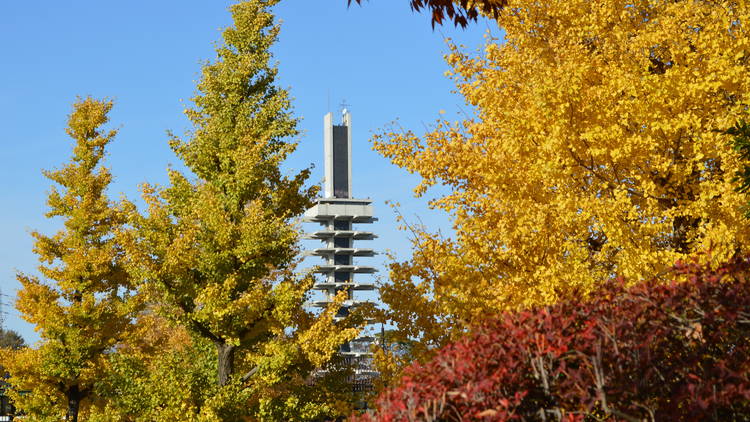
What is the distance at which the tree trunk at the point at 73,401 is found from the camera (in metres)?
24.7

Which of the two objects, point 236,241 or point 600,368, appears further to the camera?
point 236,241

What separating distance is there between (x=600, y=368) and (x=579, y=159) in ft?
21.8

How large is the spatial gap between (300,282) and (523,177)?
19.3 ft

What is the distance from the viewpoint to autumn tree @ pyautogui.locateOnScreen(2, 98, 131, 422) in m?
24.5

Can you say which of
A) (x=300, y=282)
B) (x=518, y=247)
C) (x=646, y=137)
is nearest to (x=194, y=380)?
(x=300, y=282)

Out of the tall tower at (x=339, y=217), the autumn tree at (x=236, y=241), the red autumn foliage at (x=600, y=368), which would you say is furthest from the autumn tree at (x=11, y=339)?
the red autumn foliage at (x=600, y=368)

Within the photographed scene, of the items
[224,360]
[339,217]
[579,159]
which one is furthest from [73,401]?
[339,217]

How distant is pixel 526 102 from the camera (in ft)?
38.8

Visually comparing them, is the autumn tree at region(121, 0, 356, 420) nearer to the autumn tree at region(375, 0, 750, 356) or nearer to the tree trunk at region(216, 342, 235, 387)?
the tree trunk at region(216, 342, 235, 387)

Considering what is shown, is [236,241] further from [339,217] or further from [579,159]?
[339,217]

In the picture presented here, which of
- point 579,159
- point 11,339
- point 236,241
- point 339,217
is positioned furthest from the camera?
point 339,217

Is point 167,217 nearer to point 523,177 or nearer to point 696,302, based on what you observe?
point 523,177

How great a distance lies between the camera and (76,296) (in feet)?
83.8

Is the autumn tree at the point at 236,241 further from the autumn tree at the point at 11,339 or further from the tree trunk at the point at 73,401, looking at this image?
the autumn tree at the point at 11,339
